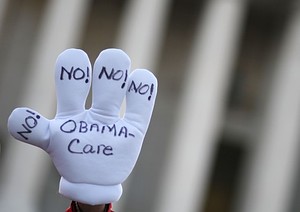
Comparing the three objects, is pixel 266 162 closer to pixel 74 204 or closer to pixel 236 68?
pixel 236 68

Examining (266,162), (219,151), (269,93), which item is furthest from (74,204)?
(219,151)

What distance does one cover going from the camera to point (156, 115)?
19828 mm

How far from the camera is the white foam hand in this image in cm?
219

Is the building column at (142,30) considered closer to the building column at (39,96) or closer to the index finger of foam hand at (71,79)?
the building column at (39,96)

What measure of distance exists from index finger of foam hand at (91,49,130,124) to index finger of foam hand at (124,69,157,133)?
0.12 ft

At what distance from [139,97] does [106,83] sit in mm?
116

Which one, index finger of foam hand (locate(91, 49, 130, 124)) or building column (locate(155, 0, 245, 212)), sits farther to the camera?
building column (locate(155, 0, 245, 212))

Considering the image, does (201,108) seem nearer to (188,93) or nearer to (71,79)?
(188,93)

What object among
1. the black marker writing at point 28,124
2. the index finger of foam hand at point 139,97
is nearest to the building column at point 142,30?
the index finger of foam hand at point 139,97

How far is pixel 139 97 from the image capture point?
2.26 meters

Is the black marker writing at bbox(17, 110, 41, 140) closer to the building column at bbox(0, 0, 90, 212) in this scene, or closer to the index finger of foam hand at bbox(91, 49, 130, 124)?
the index finger of foam hand at bbox(91, 49, 130, 124)

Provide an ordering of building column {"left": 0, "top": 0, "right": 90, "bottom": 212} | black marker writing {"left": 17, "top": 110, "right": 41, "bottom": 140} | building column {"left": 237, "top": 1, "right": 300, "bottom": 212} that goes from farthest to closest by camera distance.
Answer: building column {"left": 237, "top": 1, "right": 300, "bottom": 212}, building column {"left": 0, "top": 0, "right": 90, "bottom": 212}, black marker writing {"left": 17, "top": 110, "right": 41, "bottom": 140}

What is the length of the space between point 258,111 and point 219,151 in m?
1.62

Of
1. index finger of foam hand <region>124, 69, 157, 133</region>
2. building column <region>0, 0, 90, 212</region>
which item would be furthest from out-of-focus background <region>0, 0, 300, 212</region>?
index finger of foam hand <region>124, 69, 157, 133</region>
